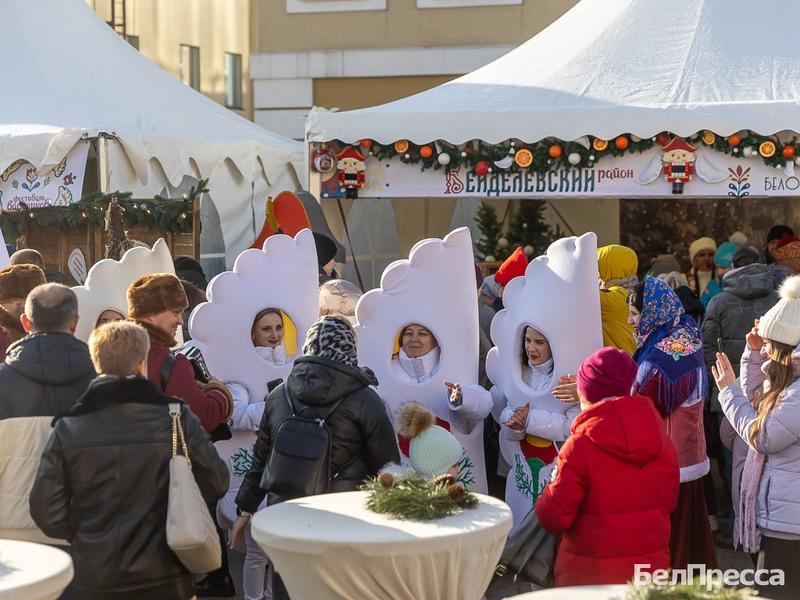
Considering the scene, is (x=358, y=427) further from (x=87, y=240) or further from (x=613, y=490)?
(x=87, y=240)

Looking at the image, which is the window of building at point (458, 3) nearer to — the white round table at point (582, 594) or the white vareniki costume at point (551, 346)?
the white vareniki costume at point (551, 346)

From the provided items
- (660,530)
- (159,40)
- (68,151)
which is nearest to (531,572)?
(660,530)

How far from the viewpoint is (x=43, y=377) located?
4.68 m

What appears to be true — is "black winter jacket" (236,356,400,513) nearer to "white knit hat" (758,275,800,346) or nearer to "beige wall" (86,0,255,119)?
"white knit hat" (758,275,800,346)

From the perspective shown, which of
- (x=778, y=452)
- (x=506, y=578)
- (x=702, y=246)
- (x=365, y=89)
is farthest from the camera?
(x=365, y=89)

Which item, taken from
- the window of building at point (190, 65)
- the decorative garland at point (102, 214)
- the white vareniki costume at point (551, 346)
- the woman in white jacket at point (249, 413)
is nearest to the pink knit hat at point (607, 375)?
the white vareniki costume at point (551, 346)

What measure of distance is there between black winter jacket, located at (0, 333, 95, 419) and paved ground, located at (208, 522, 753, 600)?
209 cm

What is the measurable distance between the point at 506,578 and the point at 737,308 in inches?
A: 89.6

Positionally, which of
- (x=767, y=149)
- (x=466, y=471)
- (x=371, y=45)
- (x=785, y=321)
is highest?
(x=371, y=45)

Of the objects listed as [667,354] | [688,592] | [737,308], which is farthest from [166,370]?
[737,308]

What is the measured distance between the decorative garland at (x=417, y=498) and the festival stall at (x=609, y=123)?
4.46m

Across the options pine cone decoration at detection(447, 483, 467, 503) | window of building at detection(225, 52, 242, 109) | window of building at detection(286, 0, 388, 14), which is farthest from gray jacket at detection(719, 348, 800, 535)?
window of building at detection(225, 52, 242, 109)

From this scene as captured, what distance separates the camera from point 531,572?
199 inches

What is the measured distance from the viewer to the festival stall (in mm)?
8352
